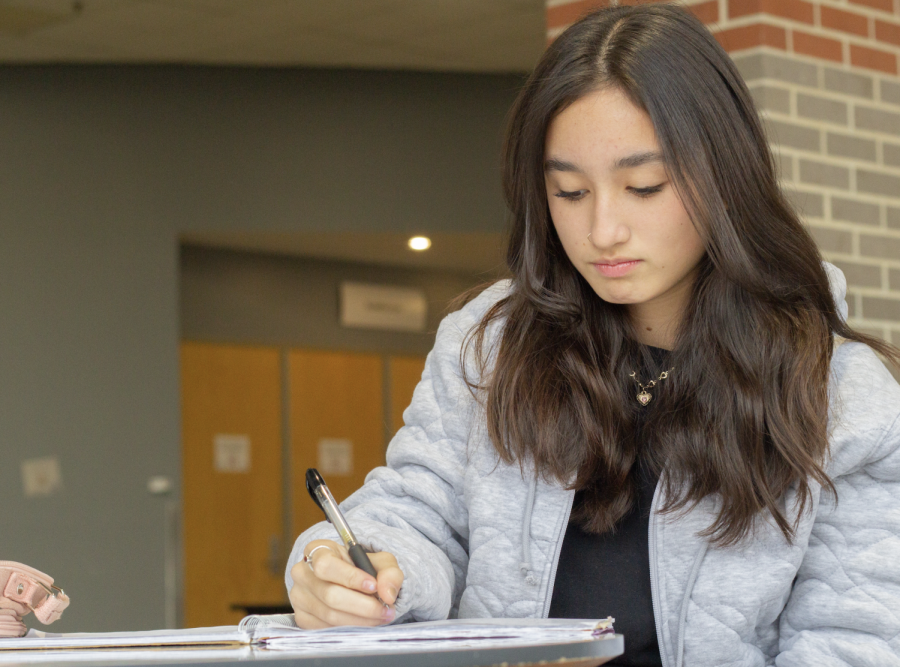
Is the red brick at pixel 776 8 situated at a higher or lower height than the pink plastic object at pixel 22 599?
higher

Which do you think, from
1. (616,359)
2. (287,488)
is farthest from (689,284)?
(287,488)

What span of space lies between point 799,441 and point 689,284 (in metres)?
0.26

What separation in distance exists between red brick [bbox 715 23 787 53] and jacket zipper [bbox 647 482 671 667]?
223cm

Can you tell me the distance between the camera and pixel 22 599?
1.05m

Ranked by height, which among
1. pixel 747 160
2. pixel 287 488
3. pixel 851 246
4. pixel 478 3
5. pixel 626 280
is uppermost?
pixel 478 3

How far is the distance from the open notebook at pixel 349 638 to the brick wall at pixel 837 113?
8.00ft

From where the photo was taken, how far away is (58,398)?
5.74m

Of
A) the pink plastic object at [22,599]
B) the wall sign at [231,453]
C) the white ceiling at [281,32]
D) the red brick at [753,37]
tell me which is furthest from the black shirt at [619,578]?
the wall sign at [231,453]

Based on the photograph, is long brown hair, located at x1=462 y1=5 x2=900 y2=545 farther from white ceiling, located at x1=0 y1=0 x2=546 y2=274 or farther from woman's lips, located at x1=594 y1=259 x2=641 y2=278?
white ceiling, located at x1=0 y1=0 x2=546 y2=274

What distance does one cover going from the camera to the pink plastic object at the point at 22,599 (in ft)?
3.45

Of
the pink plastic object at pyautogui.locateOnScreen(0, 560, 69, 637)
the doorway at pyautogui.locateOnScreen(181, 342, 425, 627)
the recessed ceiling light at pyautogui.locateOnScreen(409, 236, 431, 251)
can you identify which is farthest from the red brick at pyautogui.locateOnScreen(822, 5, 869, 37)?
the doorway at pyautogui.locateOnScreen(181, 342, 425, 627)

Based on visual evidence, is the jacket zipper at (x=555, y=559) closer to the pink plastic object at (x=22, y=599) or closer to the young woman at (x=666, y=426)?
the young woman at (x=666, y=426)

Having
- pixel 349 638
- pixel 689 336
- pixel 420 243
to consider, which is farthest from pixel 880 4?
pixel 420 243

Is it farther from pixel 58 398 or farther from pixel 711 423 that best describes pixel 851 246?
pixel 58 398
